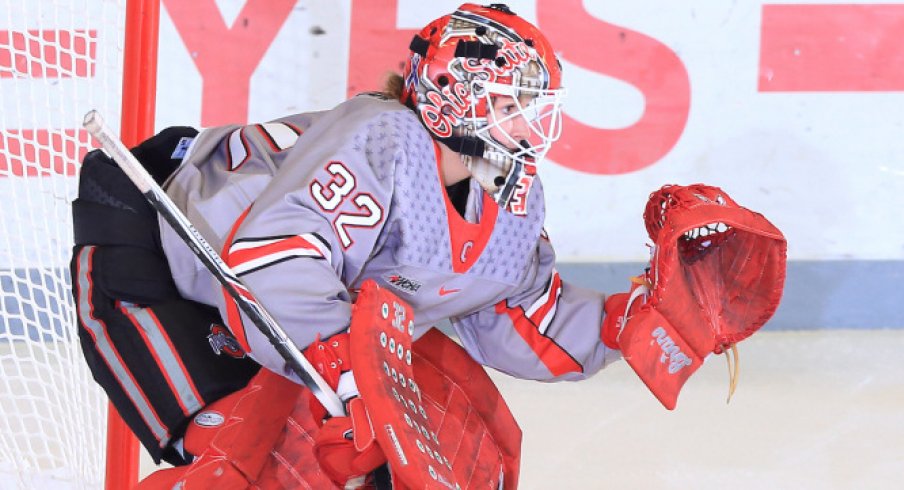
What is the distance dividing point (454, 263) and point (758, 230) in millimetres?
480

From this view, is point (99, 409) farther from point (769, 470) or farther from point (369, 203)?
point (769, 470)

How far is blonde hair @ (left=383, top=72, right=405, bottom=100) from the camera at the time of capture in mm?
2070

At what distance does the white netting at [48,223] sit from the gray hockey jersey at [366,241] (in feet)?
1.23

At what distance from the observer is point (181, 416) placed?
1818mm

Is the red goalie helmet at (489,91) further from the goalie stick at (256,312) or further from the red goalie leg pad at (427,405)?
the goalie stick at (256,312)

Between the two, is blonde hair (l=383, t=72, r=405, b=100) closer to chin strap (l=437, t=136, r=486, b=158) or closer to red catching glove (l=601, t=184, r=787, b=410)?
chin strap (l=437, t=136, r=486, b=158)

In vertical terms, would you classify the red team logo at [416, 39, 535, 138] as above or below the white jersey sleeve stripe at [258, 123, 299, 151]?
above

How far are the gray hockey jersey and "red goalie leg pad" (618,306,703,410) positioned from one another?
0.11 metres

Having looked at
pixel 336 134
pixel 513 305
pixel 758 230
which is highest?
pixel 336 134

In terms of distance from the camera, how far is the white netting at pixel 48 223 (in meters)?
2.18

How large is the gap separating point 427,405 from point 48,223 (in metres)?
1.30

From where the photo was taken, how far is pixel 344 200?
70.0 inches

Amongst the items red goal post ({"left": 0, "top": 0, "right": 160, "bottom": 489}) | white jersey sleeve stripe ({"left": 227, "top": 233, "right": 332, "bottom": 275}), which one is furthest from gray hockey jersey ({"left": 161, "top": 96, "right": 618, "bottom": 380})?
red goal post ({"left": 0, "top": 0, "right": 160, "bottom": 489})

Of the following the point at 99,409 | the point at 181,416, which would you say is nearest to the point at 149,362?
the point at 181,416
